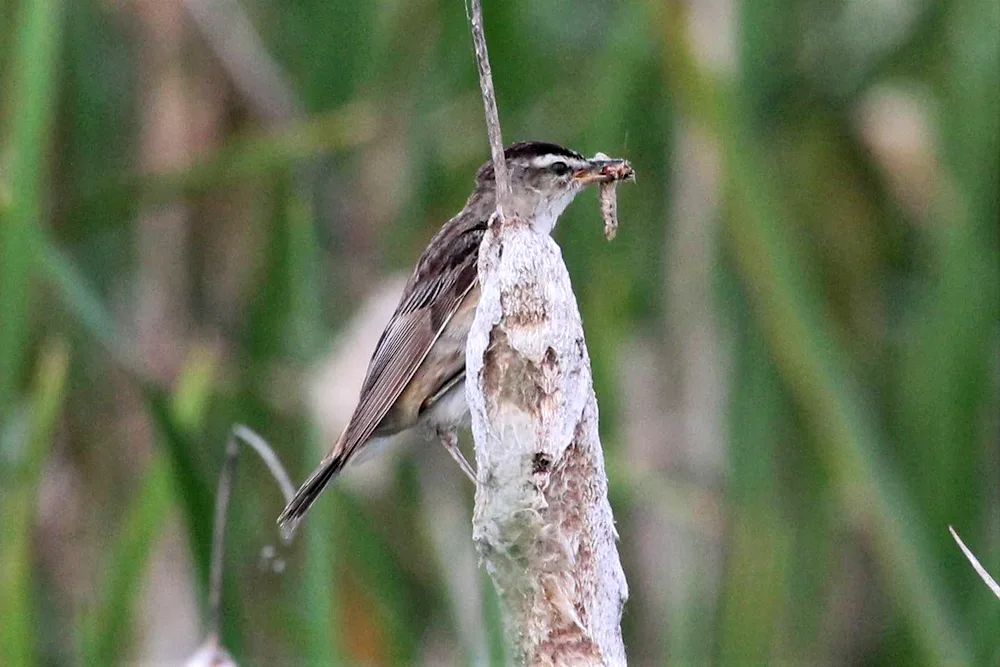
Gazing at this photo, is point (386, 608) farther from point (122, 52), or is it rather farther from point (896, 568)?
point (122, 52)

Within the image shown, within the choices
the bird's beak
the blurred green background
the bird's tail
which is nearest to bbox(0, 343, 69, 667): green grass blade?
the blurred green background

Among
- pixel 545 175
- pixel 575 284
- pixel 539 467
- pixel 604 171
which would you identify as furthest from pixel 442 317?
pixel 539 467

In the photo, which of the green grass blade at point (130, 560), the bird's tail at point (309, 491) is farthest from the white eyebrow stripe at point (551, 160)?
the green grass blade at point (130, 560)

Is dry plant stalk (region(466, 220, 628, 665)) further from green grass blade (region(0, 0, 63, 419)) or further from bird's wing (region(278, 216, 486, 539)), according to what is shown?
green grass blade (region(0, 0, 63, 419))

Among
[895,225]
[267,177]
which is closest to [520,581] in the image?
[267,177]

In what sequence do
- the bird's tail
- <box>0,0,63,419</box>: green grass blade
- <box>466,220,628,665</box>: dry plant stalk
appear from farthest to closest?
<box>0,0,63,419</box>: green grass blade → the bird's tail → <box>466,220,628,665</box>: dry plant stalk

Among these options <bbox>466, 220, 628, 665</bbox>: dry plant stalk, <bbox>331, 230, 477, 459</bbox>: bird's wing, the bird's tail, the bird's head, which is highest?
the bird's head

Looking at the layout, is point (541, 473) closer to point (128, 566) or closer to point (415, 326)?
point (415, 326)
